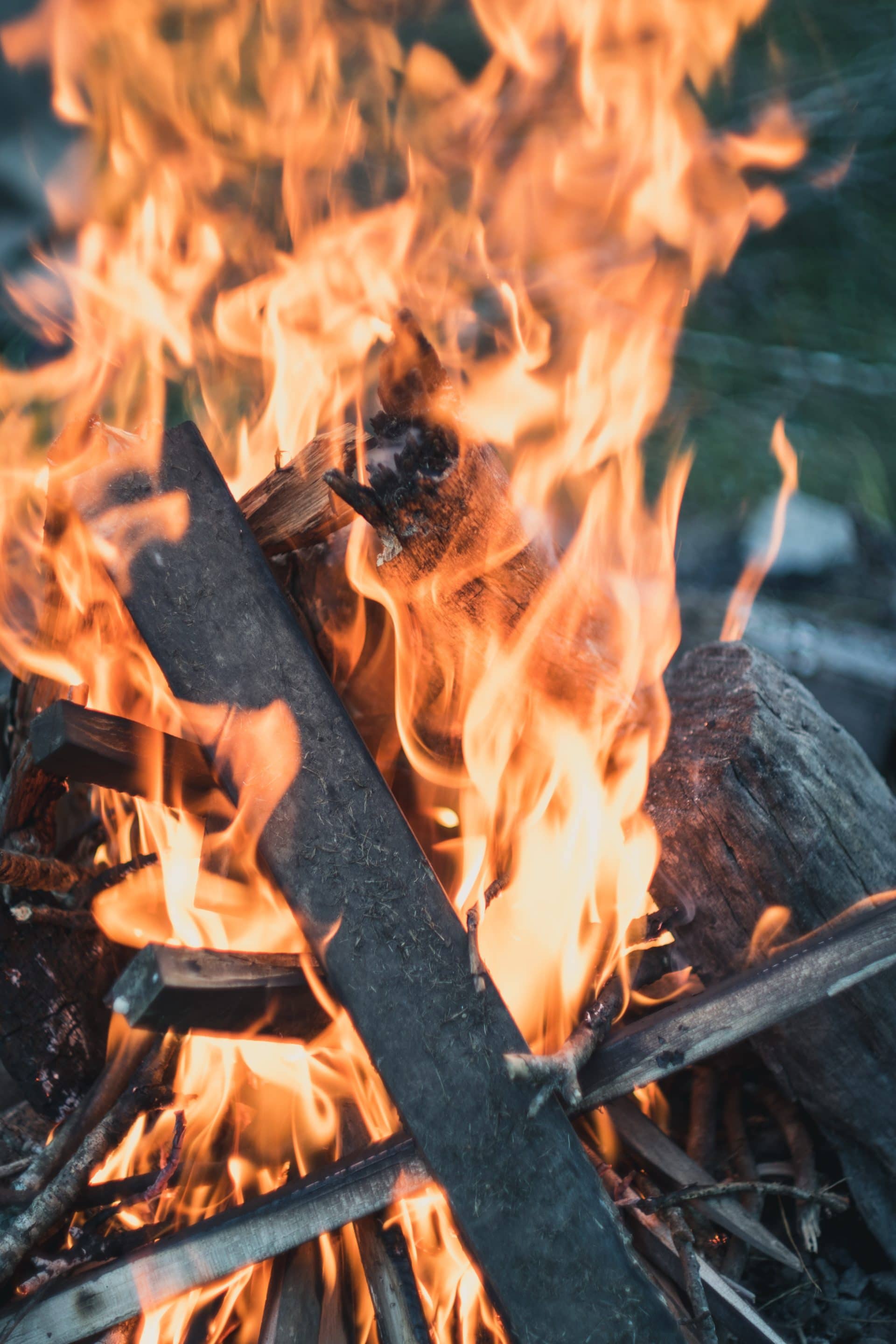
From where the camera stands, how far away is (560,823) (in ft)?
6.37

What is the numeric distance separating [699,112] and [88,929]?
7035 millimetres

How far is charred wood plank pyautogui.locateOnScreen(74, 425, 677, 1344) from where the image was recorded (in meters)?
1.35

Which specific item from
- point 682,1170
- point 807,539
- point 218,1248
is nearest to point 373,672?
point 218,1248

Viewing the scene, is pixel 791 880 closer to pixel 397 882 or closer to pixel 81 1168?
pixel 397 882

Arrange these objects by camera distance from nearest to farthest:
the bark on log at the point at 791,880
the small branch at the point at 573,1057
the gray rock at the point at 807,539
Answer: the small branch at the point at 573,1057 < the bark on log at the point at 791,880 < the gray rock at the point at 807,539

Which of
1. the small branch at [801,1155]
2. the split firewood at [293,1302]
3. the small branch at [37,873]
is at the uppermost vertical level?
the small branch at [37,873]

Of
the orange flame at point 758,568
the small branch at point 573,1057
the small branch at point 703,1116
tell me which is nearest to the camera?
the small branch at point 573,1057

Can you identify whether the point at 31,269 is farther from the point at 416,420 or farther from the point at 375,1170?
the point at 375,1170

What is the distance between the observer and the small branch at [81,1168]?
1.57 m

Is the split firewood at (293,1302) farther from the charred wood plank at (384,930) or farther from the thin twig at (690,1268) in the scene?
the thin twig at (690,1268)

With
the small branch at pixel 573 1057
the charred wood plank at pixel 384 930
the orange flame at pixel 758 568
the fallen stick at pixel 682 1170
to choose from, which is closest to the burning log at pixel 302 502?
the charred wood plank at pixel 384 930

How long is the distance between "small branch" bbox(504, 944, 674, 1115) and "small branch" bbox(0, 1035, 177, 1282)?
0.90 meters

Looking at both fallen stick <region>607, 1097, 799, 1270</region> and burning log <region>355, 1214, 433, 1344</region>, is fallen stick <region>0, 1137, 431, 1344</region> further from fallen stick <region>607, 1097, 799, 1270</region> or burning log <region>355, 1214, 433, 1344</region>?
fallen stick <region>607, 1097, 799, 1270</region>

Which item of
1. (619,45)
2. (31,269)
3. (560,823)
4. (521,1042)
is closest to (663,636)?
(560,823)
